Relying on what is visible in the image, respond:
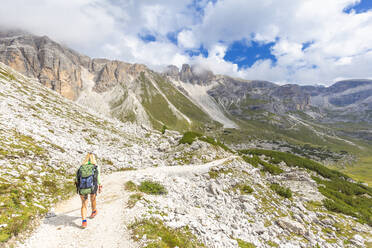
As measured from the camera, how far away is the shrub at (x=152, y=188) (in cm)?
1802

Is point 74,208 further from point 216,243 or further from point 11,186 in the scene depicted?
point 216,243

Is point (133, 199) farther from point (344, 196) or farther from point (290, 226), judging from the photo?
point (344, 196)

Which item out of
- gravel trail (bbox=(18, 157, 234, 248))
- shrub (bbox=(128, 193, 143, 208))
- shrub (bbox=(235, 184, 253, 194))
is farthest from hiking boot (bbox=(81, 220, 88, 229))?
shrub (bbox=(235, 184, 253, 194))

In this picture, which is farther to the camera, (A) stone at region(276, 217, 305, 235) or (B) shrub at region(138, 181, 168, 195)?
(A) stone at region(276, 217, 305, 235)

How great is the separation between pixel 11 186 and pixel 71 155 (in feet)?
47.1

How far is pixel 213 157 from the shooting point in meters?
43.2

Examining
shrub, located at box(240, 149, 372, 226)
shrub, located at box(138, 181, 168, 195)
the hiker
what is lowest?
shrub, located at box(240, 149, 372, 226)

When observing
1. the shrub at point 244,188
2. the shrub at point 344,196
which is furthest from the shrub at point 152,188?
the shrub at point 344,196

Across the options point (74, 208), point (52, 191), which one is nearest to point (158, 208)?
point (74, 208)

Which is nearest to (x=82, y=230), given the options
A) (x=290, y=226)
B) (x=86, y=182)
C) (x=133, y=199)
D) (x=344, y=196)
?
(x=86, y=182)

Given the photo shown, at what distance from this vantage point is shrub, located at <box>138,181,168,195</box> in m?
18.0

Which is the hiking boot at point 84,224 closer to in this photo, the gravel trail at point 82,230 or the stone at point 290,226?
the gravel trail at point 82,230

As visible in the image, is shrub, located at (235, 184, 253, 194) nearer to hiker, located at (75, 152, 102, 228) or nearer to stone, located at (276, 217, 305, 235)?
stone, located at (276, 217, 305, 235)

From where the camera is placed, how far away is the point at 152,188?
730 inches
